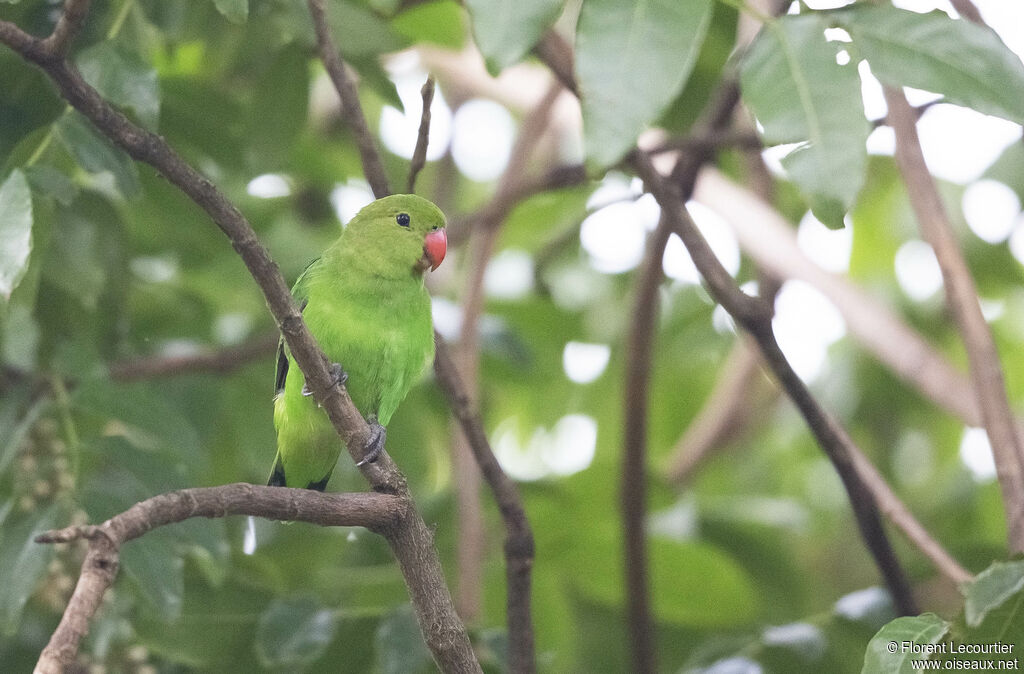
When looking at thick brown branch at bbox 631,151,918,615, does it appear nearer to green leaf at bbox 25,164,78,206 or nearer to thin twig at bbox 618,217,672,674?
thin twig at bbox 618,217,672,674

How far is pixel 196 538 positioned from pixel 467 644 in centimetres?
83

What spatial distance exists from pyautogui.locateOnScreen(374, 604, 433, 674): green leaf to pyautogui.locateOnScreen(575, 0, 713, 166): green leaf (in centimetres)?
125

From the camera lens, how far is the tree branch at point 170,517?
121 centimetres

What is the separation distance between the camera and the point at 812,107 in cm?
156

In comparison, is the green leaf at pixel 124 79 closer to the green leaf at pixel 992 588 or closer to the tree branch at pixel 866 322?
the green leaf at pixel 992 588

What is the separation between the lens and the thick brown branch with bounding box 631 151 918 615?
2127 mm

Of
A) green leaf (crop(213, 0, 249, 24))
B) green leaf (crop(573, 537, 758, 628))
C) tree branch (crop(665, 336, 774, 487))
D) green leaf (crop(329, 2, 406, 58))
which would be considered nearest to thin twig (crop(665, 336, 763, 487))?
tree branch (crop(665, 336, 774, 487))

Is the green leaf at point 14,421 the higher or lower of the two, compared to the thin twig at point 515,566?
higher

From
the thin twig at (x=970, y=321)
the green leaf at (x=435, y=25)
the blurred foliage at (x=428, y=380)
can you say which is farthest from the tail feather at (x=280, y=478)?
the thin twig at (x=970, y=321)

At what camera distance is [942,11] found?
1747mm

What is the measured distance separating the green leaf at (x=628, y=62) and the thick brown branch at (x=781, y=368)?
1.96 ft

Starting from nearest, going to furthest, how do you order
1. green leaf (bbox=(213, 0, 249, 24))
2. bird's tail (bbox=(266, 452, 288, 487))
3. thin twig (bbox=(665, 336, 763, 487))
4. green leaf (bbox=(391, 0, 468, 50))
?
1. green leaf (bbox=(213, 0, 249, 24))
2. bird's tail (bbox=(266, 452, 288, 487))
3. green leaf (bbox=(391, 0, 468, 50))
4. thin twig (bbox=(665, 336, 763, 487))

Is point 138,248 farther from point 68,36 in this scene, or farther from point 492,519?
point 68,36

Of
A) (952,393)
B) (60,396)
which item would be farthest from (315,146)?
(952,393)
